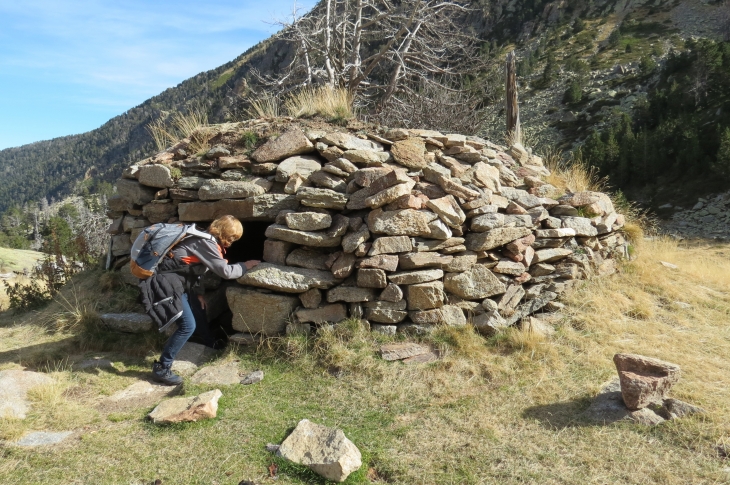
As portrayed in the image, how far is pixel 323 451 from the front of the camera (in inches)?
138

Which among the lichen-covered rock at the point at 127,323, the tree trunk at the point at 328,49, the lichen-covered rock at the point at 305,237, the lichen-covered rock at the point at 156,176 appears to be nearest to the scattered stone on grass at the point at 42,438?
the lichen-covered rock at the point at 127,323

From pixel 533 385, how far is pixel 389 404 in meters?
1.36

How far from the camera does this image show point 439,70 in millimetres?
11062

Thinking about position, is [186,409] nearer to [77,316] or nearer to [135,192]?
[77,316]

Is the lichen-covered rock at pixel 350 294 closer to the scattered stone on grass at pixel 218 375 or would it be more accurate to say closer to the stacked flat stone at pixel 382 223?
the stacked flat stone at pixel 382 223

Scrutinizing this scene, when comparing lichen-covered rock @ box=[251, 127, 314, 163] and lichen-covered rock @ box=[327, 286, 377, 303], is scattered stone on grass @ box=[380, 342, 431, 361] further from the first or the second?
lichen-covered rock @ box=[251, 127, 314, 163]

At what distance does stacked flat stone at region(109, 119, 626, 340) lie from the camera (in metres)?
5.35

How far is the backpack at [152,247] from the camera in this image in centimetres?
462

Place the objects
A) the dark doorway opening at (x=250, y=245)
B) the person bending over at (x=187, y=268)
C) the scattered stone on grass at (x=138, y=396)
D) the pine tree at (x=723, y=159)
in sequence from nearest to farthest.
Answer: the scattered stone on grass at (x=138, y=396) → the person bending over at (x=187, y=268) → the dark doorway opening at (x=250, y=245) → the pine tree at (x=723, y=159)

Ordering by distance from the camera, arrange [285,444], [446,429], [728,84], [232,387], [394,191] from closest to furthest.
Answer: [285,444]
[446,429]
[232,387]
[394,191]
[728,84]

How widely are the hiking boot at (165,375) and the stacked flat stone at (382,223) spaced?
0.89 metres

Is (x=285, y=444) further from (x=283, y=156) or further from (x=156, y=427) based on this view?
(x=283, y=156)

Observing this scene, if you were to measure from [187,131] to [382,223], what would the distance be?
395 cm

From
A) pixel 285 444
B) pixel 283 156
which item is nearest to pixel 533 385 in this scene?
pixel 285 444
